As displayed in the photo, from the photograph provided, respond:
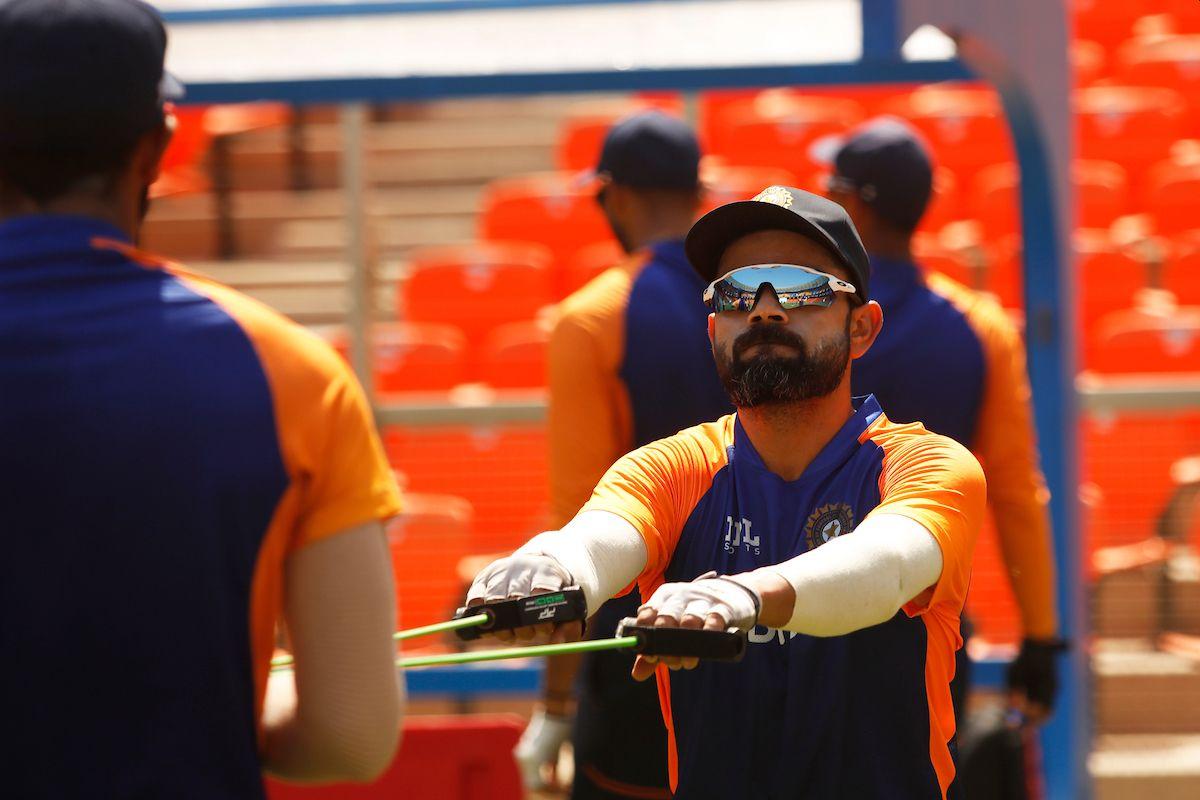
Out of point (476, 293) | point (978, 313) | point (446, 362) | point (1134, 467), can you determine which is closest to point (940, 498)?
point (978, 313)

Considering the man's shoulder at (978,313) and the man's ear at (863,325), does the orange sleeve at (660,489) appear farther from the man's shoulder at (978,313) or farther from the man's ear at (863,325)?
the man's shoulder at (978,313)

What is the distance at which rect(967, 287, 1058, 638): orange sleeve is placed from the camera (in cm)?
349

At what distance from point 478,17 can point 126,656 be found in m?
3.25

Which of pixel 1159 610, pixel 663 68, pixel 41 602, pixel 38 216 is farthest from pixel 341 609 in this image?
pixel 1159 610

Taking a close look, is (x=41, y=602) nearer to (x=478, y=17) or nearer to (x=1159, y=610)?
(x=478, y=17)

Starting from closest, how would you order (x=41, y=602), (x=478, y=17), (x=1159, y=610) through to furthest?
(x=41, y=602) < (x=478, y=17) < (x=1159, y=610)

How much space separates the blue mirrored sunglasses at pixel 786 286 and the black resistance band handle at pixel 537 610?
1.55 feet

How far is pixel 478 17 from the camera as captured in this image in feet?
15.1

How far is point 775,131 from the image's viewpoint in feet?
31.4

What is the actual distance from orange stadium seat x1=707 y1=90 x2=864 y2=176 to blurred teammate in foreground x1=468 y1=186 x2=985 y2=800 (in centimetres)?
692

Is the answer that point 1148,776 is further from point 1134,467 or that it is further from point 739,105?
point 739,105

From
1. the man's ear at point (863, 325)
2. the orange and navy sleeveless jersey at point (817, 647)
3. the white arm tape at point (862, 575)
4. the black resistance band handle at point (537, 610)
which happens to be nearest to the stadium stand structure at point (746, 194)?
the man's ear at point (863, 325)

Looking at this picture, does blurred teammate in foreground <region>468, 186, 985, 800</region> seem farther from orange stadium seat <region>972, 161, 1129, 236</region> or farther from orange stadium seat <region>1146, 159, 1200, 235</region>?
orange stadium seat <region>1146, 159, 1200, 235</region>

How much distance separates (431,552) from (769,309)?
131 inches
